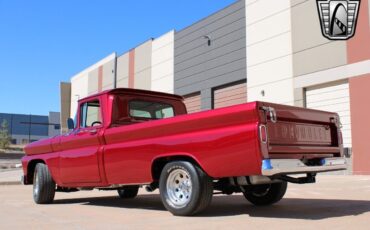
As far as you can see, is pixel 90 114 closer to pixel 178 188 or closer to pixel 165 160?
pixel 165 160

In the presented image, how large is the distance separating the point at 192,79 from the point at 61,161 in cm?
2510

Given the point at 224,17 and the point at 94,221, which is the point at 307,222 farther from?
the point at 224,17

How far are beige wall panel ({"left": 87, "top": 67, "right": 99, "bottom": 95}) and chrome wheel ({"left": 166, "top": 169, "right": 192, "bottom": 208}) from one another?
4415 cm

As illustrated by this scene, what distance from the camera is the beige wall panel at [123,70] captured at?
43.8 metres

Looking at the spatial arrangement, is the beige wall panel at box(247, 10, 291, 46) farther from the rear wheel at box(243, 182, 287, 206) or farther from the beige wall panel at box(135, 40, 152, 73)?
the rear wheel at box(243, 182, 287, 206)

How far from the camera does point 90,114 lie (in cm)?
846

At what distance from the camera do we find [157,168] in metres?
7.16

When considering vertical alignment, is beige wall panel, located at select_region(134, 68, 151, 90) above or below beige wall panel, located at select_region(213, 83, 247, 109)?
above

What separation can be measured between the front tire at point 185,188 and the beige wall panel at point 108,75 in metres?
40.1

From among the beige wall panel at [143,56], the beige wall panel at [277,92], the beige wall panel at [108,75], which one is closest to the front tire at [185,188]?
the beige wall panel at [277,92]

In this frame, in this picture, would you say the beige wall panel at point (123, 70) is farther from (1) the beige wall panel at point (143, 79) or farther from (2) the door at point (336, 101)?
(2) the door at point (336, 101)

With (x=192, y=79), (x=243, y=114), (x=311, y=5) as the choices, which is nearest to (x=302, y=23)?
(x=311, y=5)

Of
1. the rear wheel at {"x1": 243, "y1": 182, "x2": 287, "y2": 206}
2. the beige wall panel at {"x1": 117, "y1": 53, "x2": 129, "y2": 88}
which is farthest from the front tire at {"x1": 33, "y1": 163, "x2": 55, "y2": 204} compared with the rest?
the beige wall panel at {"x1": 117, "y1": 53, "x2": 129, "y2": 88}

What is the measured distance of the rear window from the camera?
8312 mm
